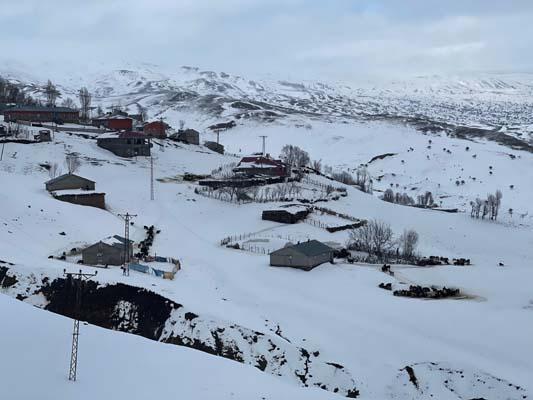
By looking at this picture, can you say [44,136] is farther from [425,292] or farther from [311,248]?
[425,292]

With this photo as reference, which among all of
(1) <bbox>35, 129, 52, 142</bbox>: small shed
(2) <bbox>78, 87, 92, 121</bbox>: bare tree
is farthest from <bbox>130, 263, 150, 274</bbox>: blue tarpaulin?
(2) <bbox>78, 87, 92, 121</bbox>: bare tree

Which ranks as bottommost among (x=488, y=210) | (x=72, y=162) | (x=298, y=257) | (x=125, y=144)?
(x=488, y=210)

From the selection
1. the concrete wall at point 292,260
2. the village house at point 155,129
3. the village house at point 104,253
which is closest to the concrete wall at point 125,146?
the village house at point 155,129

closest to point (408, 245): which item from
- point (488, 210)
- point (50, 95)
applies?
point (488, 210)

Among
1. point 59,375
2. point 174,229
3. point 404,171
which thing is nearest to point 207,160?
point 174,229

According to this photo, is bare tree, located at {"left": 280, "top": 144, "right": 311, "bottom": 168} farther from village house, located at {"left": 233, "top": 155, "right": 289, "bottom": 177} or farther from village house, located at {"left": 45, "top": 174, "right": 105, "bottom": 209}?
village house, located at {"left": 45, "top": 174, "right": 105, "bottom": 209}

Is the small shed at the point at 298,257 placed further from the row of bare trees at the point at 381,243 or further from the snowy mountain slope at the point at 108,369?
the snowy mountain slope at the point at 108,369
